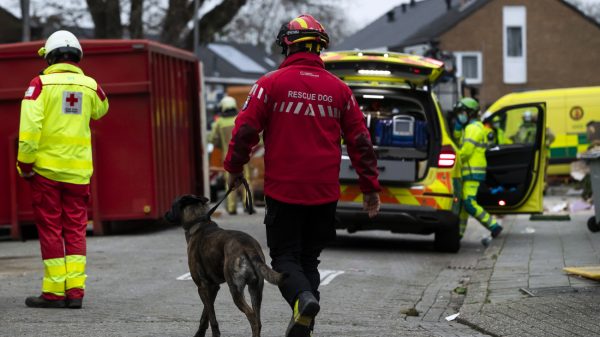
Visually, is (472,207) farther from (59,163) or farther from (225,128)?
(59,163)

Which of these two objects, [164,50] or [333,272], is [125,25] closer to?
[164,50]

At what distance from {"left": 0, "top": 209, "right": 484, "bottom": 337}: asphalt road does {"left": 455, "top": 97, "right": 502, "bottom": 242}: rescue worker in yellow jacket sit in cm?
45

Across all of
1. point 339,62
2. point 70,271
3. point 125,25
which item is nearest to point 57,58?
point 70,271

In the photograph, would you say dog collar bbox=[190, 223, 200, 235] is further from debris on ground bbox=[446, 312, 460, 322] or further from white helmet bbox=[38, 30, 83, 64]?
white helmet bbox=[38, 30, 83, 64]

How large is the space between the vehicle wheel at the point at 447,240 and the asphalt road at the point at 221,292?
0.38 ft

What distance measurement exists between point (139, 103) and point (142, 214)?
4.59 ft

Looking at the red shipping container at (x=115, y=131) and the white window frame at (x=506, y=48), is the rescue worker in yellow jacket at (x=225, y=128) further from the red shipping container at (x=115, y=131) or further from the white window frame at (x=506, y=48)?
the white window frame at (x=506, y=48)

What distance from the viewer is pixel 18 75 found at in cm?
1623

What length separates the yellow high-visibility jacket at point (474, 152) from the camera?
1620 cm

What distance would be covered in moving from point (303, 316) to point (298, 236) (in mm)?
619

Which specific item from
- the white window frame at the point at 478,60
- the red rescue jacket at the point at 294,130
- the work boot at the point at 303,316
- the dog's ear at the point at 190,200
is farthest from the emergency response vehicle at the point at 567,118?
the white window frame at the point at 478,60

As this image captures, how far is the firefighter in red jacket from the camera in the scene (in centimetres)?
719

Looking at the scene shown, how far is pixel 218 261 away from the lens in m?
7.37

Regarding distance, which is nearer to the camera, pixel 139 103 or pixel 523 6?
pixel 139 103
